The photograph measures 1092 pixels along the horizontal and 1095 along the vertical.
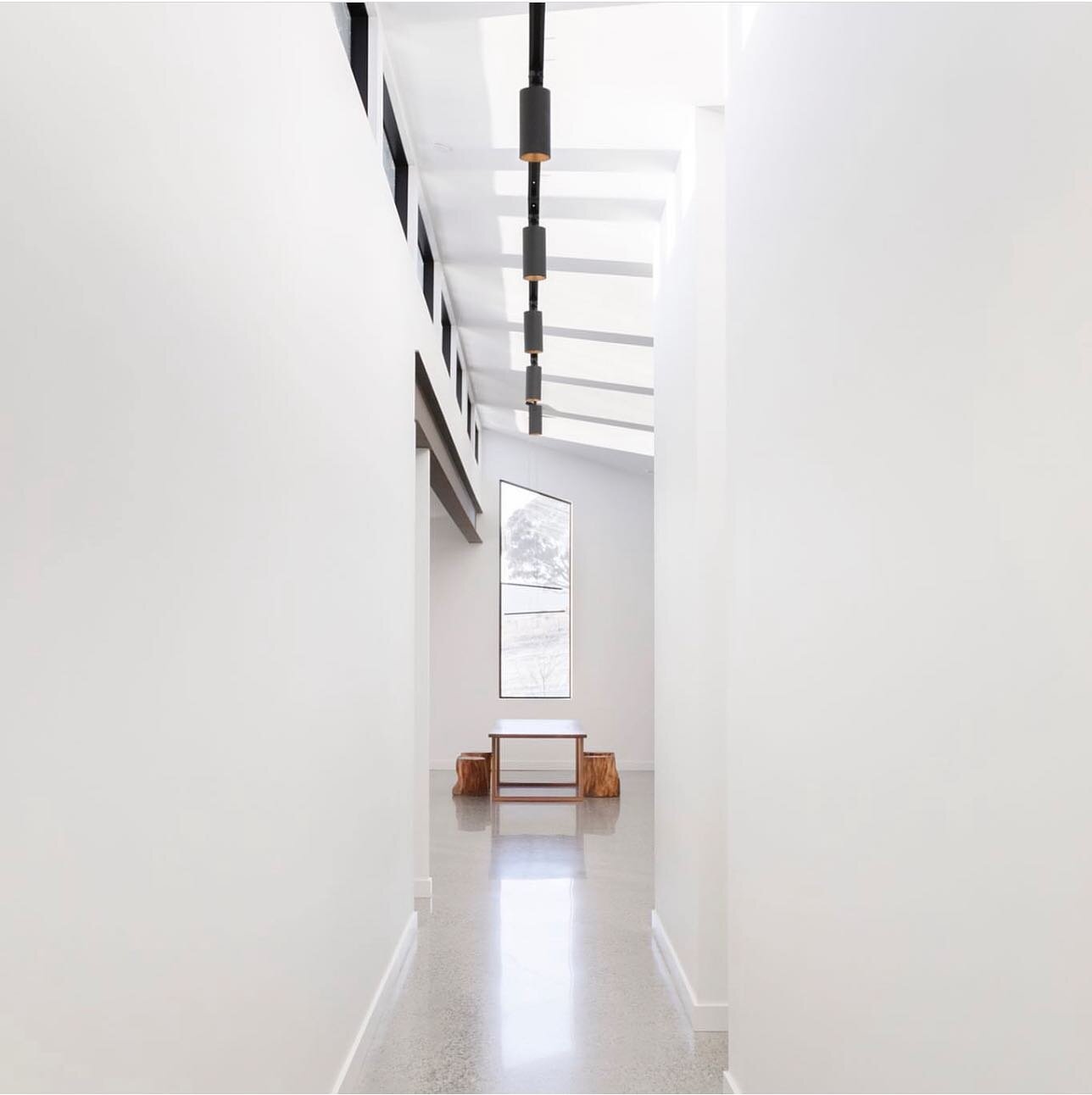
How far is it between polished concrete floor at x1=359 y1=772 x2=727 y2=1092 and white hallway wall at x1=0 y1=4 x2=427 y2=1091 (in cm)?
59

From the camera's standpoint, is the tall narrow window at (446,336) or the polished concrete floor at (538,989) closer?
the polished concrete floor at (538,989)

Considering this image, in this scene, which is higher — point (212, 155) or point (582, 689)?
point (212, 155)

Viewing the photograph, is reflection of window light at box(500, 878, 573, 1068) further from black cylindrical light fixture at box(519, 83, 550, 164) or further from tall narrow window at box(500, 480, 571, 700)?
tall narrow window at box(500, 480, 571, 700)

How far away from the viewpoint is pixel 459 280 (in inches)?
259

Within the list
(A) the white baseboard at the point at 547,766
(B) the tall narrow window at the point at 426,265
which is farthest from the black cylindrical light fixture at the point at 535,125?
(A) the white baseboard at the point at 547,766

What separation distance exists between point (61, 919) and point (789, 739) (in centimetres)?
156

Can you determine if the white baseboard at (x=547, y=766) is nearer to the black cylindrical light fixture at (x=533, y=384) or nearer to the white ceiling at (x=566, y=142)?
the white ceiling at (x=566, y=142)

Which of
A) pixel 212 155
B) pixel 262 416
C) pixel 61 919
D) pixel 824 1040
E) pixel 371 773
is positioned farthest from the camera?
pixel 371 773

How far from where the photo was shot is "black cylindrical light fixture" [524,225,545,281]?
363cm

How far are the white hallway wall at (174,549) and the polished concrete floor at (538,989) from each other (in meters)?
0.59

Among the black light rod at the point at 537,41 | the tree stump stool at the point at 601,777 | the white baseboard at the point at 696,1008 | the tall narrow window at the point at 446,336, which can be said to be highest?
the tall narrow window at the point at 446,336

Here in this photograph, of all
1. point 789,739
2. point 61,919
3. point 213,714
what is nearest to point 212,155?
point 213,714

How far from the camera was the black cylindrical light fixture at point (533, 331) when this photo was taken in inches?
189

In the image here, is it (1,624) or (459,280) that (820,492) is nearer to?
(1,624)
